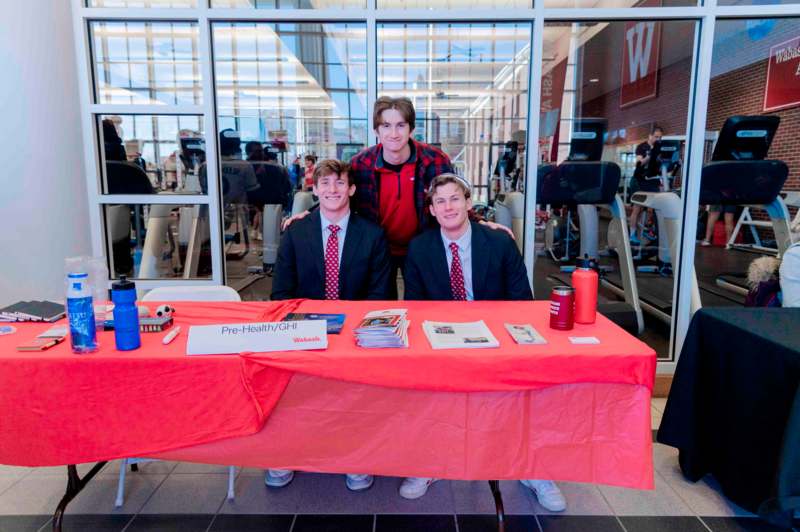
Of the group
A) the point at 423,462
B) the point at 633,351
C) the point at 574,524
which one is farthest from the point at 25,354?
the point at 574,524

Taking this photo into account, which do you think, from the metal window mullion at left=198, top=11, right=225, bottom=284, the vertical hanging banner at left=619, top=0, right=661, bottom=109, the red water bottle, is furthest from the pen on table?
the vertical hanging banner at left=619, top=0, right=661, bottom=109

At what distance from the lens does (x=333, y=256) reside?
222 centimetres

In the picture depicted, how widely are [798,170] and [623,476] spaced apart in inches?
279

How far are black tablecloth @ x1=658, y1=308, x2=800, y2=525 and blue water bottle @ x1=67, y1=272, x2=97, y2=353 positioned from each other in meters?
2.17

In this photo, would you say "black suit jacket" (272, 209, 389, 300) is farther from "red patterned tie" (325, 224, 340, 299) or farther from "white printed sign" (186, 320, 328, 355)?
"white printed sign" (186, 320, 328, 355)

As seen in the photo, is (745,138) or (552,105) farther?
(745,138)

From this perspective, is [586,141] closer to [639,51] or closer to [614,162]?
[614,162]

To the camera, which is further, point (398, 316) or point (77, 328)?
point (398, 316)

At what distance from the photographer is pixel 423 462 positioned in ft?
4.99

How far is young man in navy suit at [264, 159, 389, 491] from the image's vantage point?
2.19 meters

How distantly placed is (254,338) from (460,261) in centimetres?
102

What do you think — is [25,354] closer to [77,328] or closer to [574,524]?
[77,328]

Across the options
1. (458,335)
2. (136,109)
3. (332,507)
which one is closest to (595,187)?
(458,335)

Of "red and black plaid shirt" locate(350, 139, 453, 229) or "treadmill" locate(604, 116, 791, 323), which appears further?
"treadmill" locate(604, 116, 791, 323)
